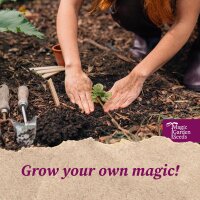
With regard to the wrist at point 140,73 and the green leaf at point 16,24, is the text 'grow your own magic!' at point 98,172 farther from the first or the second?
the green leaf at point 16,24

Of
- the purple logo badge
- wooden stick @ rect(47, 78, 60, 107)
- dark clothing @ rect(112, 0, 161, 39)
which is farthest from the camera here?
dark clothing @ rect(112, 0, 161, 39)

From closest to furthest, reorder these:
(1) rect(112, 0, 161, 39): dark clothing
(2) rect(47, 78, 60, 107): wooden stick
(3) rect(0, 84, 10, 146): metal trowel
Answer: (3) rect(0, 84, 10, 146): metal trowel, (2) rect(47, 78, 60, 107): wooden stick, (1) rect(112, 0, 161, 39): dark clothing

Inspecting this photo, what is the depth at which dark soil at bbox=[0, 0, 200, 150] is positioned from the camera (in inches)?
93.5

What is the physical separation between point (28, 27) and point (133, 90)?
654mm

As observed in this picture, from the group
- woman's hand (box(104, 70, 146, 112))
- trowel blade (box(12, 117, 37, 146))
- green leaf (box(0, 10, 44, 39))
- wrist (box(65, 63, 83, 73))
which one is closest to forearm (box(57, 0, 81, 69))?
wrist (box(65, 63, 83, 73))

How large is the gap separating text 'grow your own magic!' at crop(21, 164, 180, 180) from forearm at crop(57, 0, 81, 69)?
710 mm

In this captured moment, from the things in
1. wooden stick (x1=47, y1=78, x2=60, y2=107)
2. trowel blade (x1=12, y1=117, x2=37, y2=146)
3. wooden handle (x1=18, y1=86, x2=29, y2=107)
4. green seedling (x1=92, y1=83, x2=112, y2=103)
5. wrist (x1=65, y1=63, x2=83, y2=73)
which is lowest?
trowel blade (x1=12, y1=117, x2=37, y2=146)

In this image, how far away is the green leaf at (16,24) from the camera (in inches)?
106

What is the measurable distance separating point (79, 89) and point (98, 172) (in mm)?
608

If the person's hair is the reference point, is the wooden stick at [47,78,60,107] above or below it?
below

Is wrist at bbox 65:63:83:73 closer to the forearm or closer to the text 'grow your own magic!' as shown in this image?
the forearm

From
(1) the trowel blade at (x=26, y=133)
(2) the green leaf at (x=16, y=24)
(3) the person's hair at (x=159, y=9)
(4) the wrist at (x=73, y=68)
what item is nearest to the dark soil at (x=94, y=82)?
(1) the trowel blade at (x=26, y=133)

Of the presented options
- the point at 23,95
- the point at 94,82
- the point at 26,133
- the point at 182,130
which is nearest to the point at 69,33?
the point at 94,82

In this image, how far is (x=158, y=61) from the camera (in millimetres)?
2621
